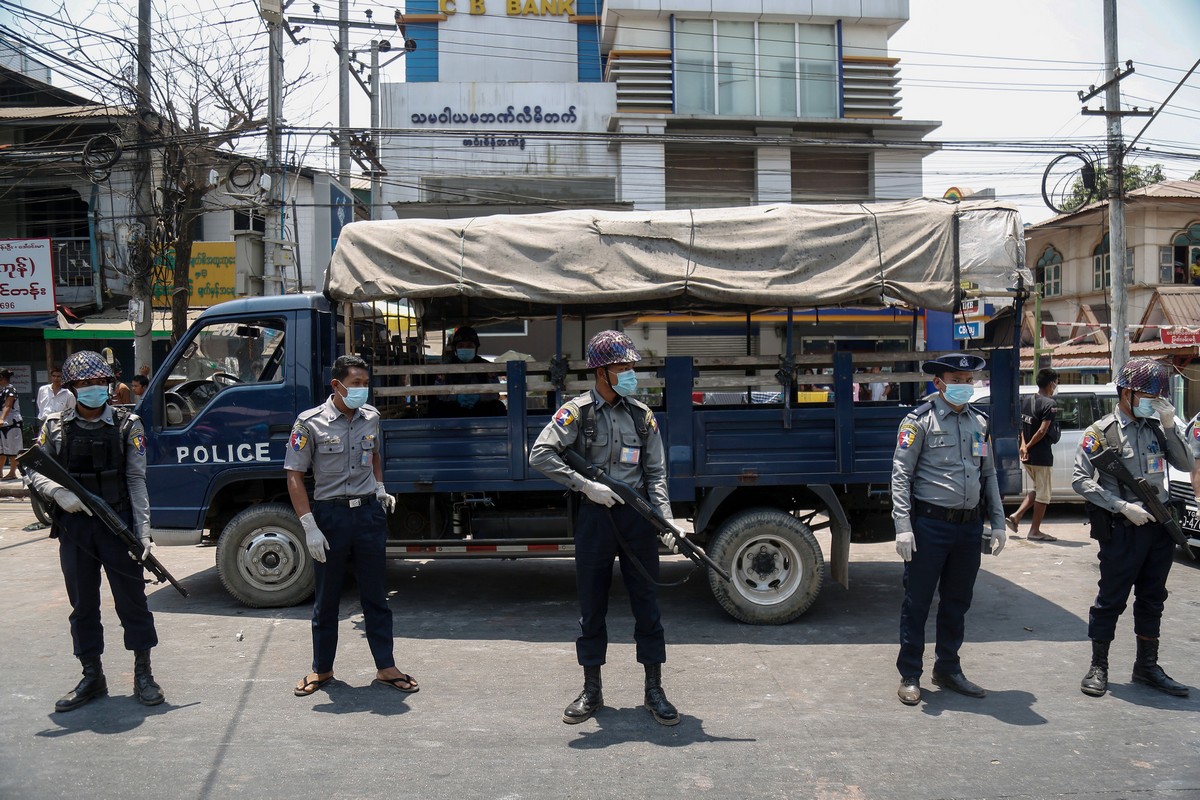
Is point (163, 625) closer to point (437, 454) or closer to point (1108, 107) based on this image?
point (437, 454)

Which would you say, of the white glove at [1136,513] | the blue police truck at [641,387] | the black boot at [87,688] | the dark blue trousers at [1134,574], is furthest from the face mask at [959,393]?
the black boot at [87,688]

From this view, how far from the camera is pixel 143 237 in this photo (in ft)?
49.1

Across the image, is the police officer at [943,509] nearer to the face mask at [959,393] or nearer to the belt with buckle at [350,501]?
the face mask at [959,393]

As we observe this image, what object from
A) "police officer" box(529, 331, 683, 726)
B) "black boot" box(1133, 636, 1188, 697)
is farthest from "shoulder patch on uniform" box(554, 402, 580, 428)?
"black boot" box(1133, 636, 1188, 697)

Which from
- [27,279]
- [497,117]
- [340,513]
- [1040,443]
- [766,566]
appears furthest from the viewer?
[497,117]

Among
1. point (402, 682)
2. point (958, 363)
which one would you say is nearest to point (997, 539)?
point (958, 363)

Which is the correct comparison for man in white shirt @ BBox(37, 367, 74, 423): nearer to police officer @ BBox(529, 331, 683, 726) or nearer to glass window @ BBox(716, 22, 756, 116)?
police officer @ BBox(529, 331, 683, 726)

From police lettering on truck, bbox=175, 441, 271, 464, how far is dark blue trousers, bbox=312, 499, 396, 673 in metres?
1.75

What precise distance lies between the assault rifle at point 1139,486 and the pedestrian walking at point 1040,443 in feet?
15.1

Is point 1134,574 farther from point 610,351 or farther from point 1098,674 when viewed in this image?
point 610,351

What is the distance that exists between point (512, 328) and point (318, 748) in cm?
717

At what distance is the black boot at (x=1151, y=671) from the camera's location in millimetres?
4883

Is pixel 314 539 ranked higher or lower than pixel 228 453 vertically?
lower

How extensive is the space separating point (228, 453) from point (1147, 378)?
5957mm
